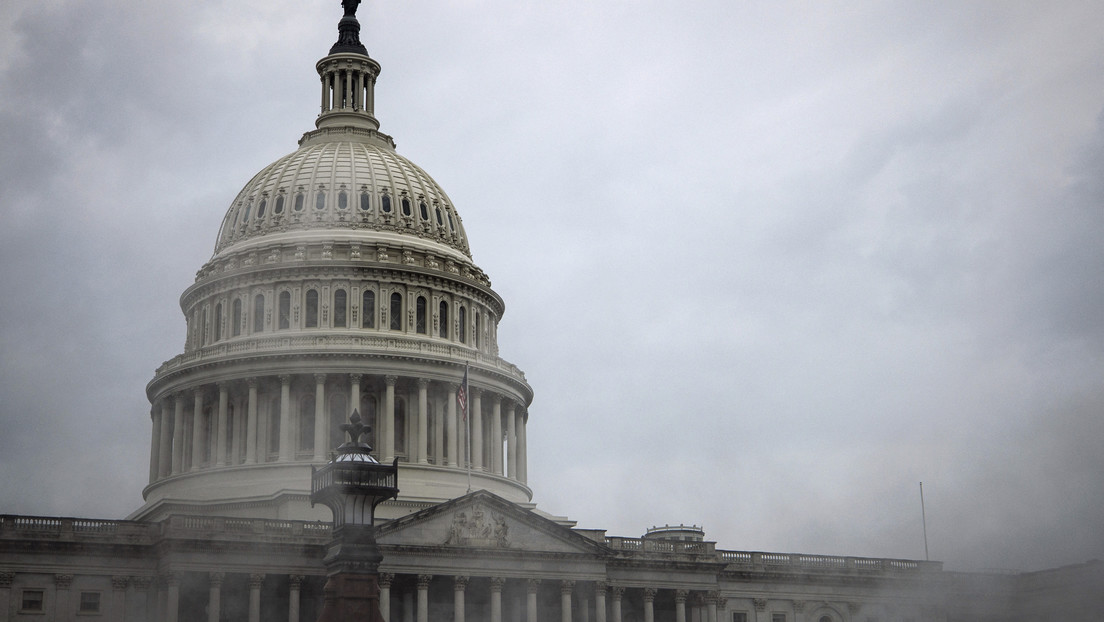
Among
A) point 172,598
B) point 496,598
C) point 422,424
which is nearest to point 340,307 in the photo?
point 422,424

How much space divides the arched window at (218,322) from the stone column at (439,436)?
17.7 meters

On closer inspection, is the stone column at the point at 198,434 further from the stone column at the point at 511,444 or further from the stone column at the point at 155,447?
the stone column at the point at 511,444

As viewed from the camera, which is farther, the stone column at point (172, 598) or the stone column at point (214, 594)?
the stone column at point (214, 594)

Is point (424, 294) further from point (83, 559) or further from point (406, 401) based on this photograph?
point (83, 559)

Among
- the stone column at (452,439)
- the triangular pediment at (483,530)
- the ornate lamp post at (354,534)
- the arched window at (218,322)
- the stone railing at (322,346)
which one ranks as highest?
the arched window at (218,322)

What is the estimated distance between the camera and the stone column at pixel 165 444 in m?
103

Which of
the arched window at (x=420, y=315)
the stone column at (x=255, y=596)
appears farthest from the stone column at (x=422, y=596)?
the arched window at (x=420, y=315)

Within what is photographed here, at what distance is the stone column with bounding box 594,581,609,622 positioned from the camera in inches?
3359

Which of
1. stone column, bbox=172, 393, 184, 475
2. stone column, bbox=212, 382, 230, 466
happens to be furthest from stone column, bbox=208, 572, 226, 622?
stone column, bbox=172, 393, 184, 475

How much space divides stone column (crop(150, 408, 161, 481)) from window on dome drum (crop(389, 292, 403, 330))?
752 inches

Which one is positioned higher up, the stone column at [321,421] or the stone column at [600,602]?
the stone column at [321,421]

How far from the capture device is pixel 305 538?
80.0m

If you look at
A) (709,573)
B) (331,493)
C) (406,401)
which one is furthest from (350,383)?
(331,493)

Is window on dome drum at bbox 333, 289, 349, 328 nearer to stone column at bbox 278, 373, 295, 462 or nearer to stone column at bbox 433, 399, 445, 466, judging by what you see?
stone column at bbox 278, 373, 295, 462
